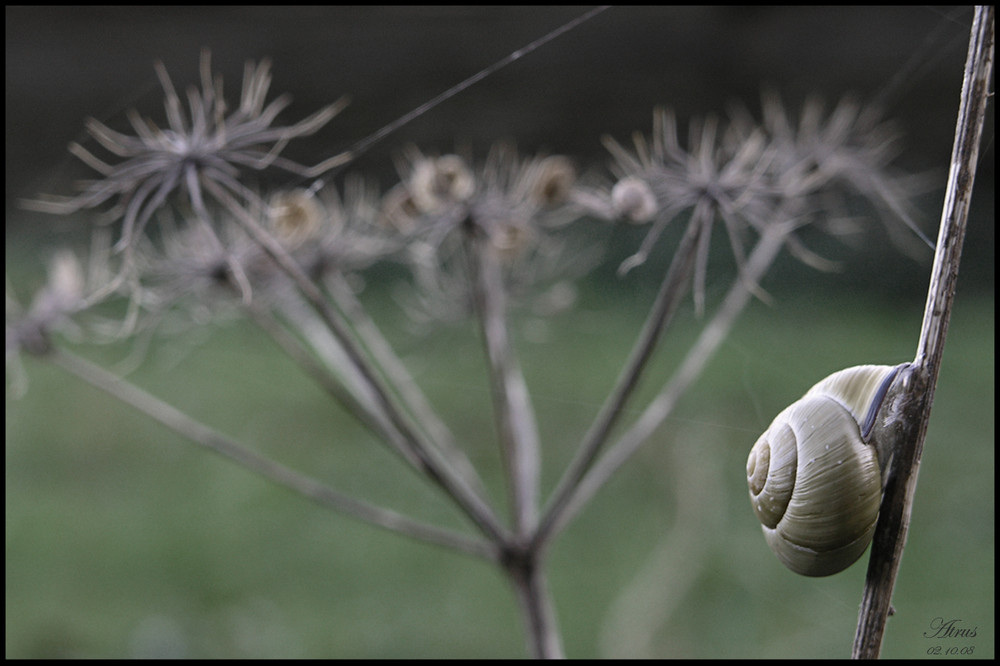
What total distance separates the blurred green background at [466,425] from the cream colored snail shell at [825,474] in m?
0.20

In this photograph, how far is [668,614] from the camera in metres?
0.96

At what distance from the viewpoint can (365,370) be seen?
38 centimetres

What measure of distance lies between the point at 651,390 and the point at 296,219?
0.90 metres

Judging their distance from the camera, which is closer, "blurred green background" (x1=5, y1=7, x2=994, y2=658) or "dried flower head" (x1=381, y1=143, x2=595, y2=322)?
"dried flower head" (x1=381, y1=143, x2=595, y2=322)

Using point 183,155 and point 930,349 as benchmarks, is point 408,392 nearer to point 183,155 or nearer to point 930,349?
point 183,155

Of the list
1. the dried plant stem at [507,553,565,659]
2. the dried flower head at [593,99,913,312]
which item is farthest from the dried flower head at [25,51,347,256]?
the dried plant stem at [507,553,565,659]

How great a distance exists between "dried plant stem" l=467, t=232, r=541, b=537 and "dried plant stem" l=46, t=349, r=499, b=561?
1.4 inches

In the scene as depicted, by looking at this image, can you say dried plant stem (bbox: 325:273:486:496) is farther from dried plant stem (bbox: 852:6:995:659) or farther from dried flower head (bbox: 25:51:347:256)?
dried plant stem (bbox: 852:6:995:659)

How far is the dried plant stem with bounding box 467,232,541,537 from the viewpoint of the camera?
48cm

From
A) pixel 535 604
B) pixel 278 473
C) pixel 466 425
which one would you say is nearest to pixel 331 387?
pixel 278 473

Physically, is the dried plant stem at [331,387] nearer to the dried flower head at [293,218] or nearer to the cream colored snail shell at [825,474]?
the dried flower head at [293,218]

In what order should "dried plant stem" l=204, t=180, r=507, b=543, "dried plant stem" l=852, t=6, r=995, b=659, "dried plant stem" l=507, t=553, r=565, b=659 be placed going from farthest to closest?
1. "dried plant stem" l=507, t=553, r=565, b=659
2. "dried plant stem" l=204, t=180, r=507, b=543
3. "dried plant stem" l=852, t=6, r=995, b=659

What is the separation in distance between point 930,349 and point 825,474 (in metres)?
0.05

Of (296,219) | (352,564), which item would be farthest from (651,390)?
(296,219)
